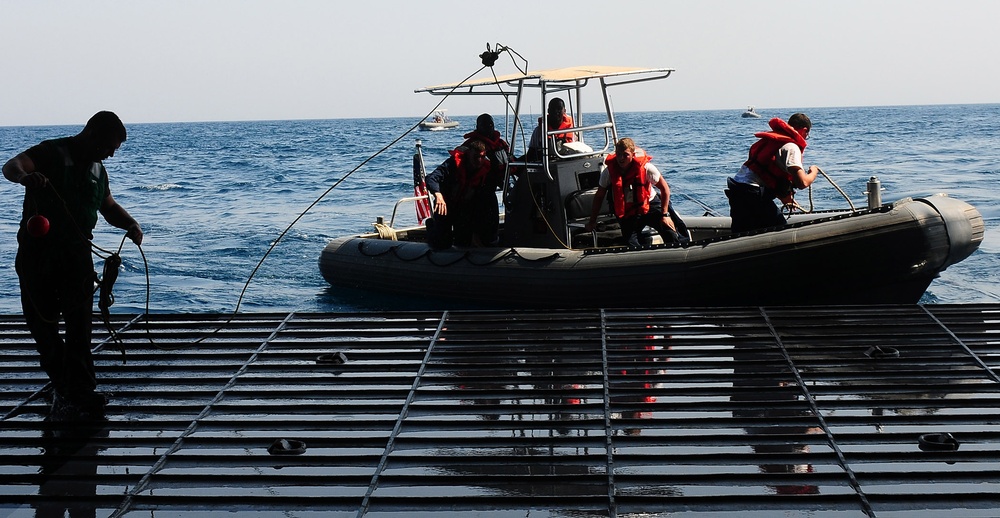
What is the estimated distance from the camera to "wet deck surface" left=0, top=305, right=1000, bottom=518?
12.5ft

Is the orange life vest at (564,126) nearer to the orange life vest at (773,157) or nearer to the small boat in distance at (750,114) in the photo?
the orange life vest at (773,157)

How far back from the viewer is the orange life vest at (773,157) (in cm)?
803

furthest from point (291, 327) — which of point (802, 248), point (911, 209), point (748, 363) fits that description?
point (911, 209)

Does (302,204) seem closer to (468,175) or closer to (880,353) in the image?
(468,175)

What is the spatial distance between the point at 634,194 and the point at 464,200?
161cm

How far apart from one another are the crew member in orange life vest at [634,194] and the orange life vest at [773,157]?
2.48 feet

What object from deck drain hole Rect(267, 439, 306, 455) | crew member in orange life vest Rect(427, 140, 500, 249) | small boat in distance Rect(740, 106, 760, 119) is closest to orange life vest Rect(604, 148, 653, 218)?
crew member in orange life vest Rect(427, 140, 500, 249)

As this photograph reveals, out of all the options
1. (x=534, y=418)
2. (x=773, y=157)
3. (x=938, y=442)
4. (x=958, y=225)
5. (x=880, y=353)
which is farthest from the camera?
(x=773, y=157)

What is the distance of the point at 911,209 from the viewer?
779 centimetres

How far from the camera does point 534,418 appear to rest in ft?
15.4

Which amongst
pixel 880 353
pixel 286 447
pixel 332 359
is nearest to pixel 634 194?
pixel 880 353

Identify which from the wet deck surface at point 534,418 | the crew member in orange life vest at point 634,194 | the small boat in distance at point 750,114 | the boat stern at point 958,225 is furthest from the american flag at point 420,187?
the small boat in distance at point 750,114

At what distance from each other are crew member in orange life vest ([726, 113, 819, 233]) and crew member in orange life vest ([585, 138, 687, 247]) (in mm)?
583

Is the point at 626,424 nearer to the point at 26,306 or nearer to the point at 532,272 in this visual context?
the point at 26,306
